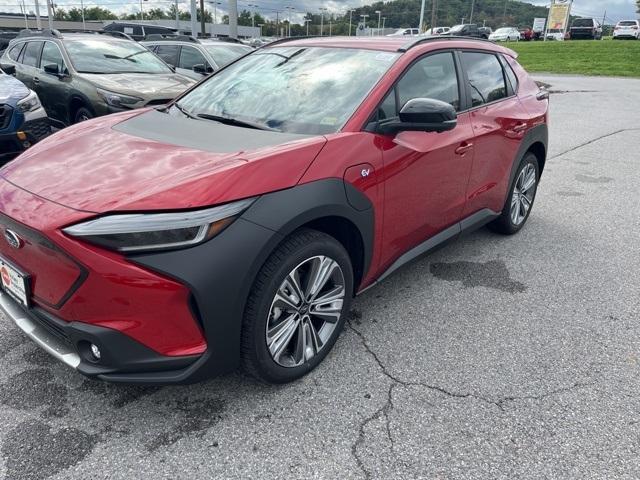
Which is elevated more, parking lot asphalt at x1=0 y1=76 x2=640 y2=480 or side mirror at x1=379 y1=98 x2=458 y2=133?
side mirror at x1=379 y1=98 x2=458 y2=133

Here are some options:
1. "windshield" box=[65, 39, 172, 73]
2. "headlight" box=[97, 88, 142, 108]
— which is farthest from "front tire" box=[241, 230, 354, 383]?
"windshield" box=[65, 39, 172, 73]

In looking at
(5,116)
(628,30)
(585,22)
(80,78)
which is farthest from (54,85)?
(585,22)

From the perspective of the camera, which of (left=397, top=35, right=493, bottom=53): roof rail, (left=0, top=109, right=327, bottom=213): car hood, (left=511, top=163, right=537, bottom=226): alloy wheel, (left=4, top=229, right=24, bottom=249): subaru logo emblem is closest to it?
(left=0, top=109, right=327, bottom=213): car hood

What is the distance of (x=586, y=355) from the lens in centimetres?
292

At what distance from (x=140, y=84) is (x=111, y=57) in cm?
116

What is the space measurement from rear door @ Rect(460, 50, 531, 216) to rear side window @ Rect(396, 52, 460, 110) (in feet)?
0.59

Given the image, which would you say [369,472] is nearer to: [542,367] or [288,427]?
[288,427]

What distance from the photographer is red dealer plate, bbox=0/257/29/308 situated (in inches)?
88.7

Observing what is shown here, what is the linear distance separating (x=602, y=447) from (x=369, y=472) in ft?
3.45

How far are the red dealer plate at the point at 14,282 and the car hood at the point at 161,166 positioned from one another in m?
0.37

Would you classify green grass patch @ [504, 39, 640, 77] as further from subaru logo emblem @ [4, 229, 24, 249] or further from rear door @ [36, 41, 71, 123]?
subaru logo emblem @ [4, 229, 24, 249]

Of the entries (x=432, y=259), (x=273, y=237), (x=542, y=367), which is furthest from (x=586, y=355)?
(x=273, y=237)

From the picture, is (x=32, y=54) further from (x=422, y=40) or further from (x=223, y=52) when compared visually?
(x=422, y=40)

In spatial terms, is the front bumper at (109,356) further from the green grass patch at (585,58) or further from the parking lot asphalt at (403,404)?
the green grass patch at (585,58)
